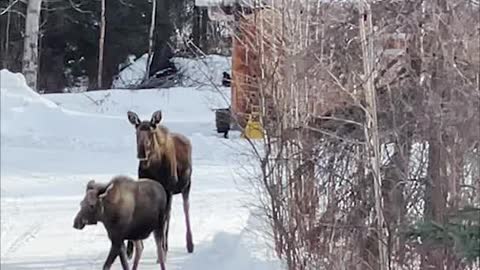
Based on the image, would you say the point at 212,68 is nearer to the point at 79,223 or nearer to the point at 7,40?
the point at 7,40

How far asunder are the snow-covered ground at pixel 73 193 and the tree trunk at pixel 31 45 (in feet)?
0.82

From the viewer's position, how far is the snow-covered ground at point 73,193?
A: 4.05m

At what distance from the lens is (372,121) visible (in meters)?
5.32

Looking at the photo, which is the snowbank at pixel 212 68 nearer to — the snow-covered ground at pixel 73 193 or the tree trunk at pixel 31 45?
the snow-covered ground at pixel 73 193

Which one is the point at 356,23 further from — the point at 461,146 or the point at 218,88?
the point at 218,88

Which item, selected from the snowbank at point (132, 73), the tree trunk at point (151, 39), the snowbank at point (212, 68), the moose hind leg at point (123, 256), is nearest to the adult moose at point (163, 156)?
the moose hind leg at point (123, 256)

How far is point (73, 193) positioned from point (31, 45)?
1555mm

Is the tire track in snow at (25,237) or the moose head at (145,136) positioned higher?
the moose head at (145,136)

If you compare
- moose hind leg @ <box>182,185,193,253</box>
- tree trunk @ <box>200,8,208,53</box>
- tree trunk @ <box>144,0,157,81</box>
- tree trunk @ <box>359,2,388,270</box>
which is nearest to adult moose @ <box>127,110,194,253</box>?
moose hind leg @ <box>182,185,193,253</box>

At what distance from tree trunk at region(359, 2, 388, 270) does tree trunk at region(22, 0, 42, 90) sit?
1925 mm

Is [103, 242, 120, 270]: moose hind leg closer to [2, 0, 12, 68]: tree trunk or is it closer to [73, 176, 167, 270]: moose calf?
[73, 176, 167, 270]: moose calf

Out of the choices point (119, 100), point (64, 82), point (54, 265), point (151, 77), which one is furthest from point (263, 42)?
point (151, 77)

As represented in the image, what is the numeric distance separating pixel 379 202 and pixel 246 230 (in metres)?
1.66

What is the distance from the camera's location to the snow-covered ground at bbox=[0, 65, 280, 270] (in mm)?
4047
